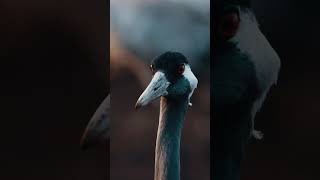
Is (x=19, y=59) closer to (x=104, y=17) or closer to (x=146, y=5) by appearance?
(x=104, y=17)

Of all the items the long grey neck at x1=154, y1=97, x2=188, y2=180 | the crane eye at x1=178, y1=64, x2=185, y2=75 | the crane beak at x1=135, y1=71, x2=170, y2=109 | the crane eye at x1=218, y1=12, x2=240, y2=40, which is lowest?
the long grey neck at x1=154, y1=97, x2=188, y2=180

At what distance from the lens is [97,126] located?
8.54ft

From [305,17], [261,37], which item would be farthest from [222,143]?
[305,17]

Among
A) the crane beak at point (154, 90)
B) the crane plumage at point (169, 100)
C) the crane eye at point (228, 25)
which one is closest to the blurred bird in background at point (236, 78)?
the crane eye at point (228, 25)

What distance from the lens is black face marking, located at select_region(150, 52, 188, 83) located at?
2.62m

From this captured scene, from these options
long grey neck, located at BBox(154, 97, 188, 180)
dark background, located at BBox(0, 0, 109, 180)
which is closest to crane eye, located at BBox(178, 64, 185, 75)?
long grey neck, located at BBox(154, 97, 188, 180)

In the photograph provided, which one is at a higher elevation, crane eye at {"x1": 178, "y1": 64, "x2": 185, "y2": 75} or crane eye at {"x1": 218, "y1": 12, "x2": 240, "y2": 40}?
crane eye at {"x1": 218, "y1": 12, "x2": 240, "y2": 40}

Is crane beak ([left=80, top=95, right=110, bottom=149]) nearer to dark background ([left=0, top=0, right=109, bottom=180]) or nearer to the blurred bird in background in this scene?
dark background ([left=0, top=0, right=109, bottom=180])

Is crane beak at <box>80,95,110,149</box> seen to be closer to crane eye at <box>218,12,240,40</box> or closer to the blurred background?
the blurred background

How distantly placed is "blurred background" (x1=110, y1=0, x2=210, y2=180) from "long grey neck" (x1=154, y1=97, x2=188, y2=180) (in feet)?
0.10

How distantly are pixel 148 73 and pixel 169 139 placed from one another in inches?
14.4

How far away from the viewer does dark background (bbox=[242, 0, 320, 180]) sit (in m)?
2.65

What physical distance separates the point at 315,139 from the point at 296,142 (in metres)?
0.10

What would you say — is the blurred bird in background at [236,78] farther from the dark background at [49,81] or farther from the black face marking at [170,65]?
the dark background at [49,81]
